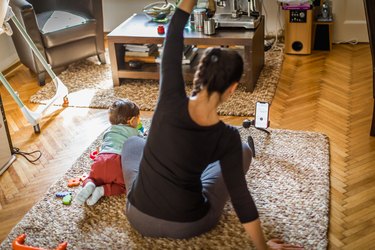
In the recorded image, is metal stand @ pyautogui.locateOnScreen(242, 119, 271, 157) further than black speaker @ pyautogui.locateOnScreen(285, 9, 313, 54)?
No

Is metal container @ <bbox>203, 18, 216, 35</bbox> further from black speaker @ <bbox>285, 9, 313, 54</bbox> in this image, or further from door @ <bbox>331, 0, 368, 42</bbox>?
door @ <bbox>331, 0, 368, 42</bbox>

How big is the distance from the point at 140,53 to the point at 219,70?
6.88 ft

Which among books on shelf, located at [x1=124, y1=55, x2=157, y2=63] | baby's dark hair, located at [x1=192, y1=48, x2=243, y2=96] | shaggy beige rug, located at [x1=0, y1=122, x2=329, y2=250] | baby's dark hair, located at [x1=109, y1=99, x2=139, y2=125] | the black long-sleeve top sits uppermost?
baby's dark hair, located at [x1=192, y1=48, x2=243, y2=96]

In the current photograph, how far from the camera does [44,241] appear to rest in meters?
2.02

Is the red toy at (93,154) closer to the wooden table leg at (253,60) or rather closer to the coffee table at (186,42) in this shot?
the coffee table at (186,42)

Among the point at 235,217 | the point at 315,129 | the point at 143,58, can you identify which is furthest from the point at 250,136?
the point at 143,58

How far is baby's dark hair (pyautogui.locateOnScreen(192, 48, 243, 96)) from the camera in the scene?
148 centimetres

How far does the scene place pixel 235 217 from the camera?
2.09 m

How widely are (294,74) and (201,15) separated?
82 centimetres

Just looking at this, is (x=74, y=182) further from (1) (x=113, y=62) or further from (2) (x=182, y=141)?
(1) (x=113, y=62)

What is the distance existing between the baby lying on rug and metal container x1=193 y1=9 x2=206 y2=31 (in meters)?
1.12

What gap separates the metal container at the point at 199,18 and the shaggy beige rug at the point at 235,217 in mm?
1091

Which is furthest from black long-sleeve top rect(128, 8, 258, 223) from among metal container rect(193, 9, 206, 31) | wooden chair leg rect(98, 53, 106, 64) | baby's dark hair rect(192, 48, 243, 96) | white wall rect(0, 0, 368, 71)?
white wall rect(0, 0, 368, 71)

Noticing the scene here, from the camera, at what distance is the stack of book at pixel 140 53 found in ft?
11.5
